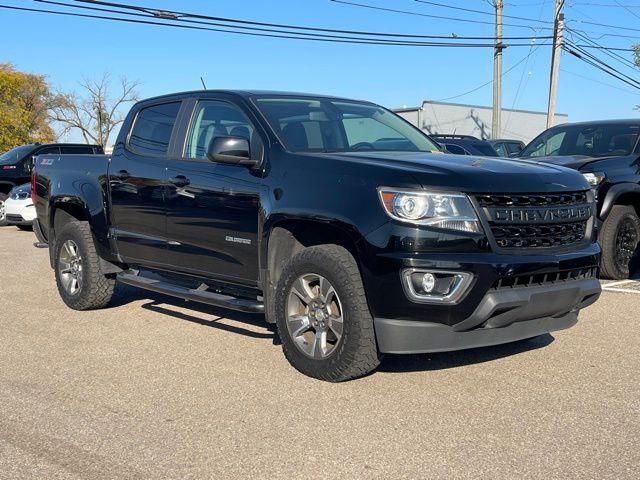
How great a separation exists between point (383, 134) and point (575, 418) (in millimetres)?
2780

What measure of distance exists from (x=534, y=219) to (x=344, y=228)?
1152 mm

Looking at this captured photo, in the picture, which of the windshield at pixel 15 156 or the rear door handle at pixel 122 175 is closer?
the rear door handle at pixel 122 175

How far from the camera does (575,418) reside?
4.10m

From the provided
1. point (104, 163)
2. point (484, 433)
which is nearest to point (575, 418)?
point (484, 433)

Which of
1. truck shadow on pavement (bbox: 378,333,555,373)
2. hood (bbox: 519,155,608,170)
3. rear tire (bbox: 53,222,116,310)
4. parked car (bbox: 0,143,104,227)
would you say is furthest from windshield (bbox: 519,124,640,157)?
parked car (bbox: 0,143,104,227)

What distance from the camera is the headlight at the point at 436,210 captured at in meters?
4.25

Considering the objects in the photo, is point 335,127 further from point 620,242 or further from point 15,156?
point 15,156

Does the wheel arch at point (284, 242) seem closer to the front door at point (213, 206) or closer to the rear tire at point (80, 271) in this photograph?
the front door at point (213, 206)

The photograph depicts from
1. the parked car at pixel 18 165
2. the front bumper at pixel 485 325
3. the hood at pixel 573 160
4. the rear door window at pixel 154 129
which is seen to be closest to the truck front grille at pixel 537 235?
the front bumper at pixel 485 325

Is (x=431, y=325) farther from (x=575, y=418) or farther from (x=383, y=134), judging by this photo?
(x=383, y=134)

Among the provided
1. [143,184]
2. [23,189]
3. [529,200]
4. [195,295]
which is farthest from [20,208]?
[529,200]

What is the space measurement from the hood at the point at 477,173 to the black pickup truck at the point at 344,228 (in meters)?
0.01

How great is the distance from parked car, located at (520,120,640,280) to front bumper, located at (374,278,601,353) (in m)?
3.91

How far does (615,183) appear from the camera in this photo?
26.6 ft
